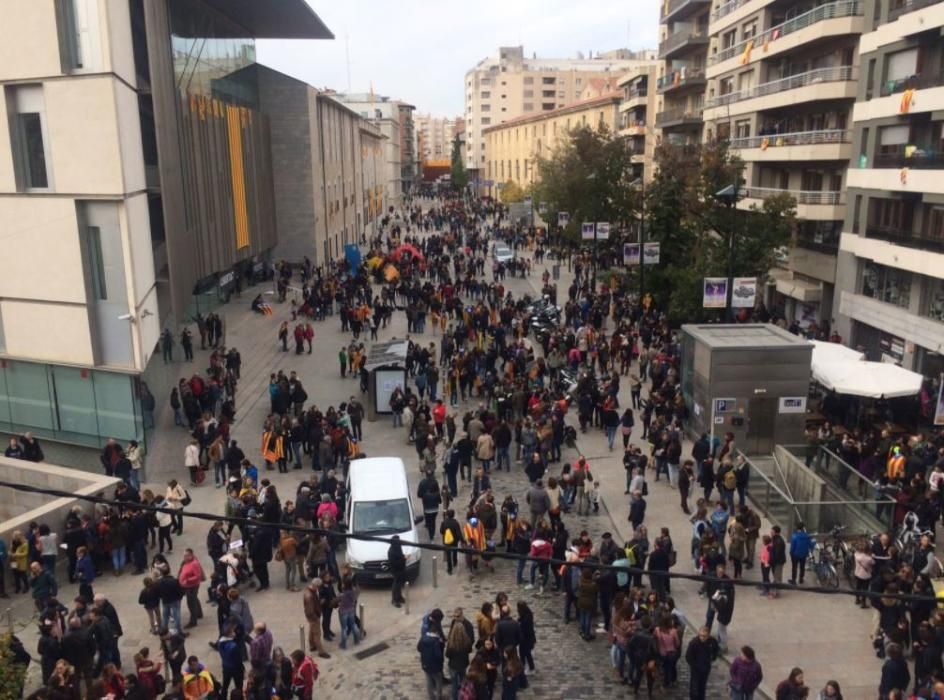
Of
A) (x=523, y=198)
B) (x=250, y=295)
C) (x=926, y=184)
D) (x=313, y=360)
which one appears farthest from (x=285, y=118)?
(x=523, y=198)

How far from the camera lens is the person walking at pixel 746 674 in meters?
9.91

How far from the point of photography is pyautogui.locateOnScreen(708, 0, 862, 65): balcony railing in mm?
31280

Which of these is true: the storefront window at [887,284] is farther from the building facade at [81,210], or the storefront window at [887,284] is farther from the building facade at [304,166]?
the building facade at [304,166]

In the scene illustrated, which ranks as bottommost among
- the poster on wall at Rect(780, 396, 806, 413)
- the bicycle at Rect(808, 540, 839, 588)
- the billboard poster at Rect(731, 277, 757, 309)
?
the bicycle at Rect(808, 540, 839, 588)

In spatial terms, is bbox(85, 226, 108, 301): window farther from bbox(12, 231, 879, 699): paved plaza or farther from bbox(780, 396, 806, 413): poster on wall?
bbox(780, 396, 806, 413): poster on wall

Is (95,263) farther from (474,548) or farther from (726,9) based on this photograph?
(726,9)

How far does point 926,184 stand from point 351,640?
70.0 ft

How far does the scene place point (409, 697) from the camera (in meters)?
11.2

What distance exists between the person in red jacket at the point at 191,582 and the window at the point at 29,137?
10.4m

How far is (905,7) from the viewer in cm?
2619

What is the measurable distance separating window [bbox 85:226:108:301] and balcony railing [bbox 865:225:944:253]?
893 inches

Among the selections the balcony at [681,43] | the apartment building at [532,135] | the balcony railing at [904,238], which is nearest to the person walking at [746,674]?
the balcony railing at [904,238]

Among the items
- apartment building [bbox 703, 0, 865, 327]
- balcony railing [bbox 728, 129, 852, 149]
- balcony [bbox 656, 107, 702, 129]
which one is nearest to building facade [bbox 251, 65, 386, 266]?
apartment building [bbox 703, 0, 865, 327]

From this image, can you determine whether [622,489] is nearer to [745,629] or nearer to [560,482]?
[560,482]
